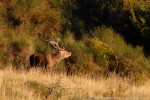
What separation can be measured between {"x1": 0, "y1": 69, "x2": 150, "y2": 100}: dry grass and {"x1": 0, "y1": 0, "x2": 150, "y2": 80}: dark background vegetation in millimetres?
2847

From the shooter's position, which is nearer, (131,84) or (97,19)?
(131,84)

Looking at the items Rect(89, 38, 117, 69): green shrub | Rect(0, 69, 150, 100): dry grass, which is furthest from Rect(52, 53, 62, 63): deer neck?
Rect(0, 69, 150, 100): dry grass

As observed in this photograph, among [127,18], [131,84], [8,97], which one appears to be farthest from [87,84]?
[127,18]

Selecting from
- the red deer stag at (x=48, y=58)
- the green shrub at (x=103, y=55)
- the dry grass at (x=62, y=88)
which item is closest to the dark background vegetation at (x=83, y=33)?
the green shrub at (x=103, y=55)

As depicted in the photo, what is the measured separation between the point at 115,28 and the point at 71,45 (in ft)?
11.1

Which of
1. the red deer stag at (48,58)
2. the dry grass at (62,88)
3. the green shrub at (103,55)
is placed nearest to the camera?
the dry grass at (62,88)

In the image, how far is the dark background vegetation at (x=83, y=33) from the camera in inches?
983

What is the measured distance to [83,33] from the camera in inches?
1201

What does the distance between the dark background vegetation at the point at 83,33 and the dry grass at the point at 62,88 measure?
9.34 ft

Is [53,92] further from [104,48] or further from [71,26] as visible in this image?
[71,26]

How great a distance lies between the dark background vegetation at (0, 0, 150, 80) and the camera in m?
25.0

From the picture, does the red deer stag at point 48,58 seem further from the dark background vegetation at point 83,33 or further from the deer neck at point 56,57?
the dark background vegetation at point 83,33

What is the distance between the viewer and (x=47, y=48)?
27.9 metres

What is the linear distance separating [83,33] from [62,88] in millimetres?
15399
